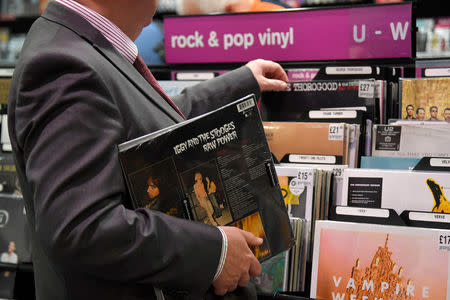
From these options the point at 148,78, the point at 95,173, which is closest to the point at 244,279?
the point at 95,173

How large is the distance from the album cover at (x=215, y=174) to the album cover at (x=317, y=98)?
55cm

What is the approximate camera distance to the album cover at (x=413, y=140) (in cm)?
155

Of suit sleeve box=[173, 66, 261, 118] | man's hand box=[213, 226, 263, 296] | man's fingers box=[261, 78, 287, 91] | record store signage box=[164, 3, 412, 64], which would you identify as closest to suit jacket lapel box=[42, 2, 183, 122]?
man's hand box=[213, 226, 263, 296]

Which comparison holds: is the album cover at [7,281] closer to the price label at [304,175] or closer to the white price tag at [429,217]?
the price label at [304,175]

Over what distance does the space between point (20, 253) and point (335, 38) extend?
1.42 meters

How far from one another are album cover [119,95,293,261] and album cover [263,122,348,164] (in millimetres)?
424

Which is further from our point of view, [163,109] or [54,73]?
[163,109]

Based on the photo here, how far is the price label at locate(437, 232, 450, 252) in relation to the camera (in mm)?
1383

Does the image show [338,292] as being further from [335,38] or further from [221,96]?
[335,38]

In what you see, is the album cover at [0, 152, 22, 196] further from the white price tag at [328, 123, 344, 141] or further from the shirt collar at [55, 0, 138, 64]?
the white price tag at [328, 123, 344, 141]

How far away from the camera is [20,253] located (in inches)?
79.3

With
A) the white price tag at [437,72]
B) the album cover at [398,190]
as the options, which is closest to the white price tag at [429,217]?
the album cover at [398,190]

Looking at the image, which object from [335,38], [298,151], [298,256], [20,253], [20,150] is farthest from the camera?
[20,253]

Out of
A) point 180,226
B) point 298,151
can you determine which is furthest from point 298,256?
point 180,226
